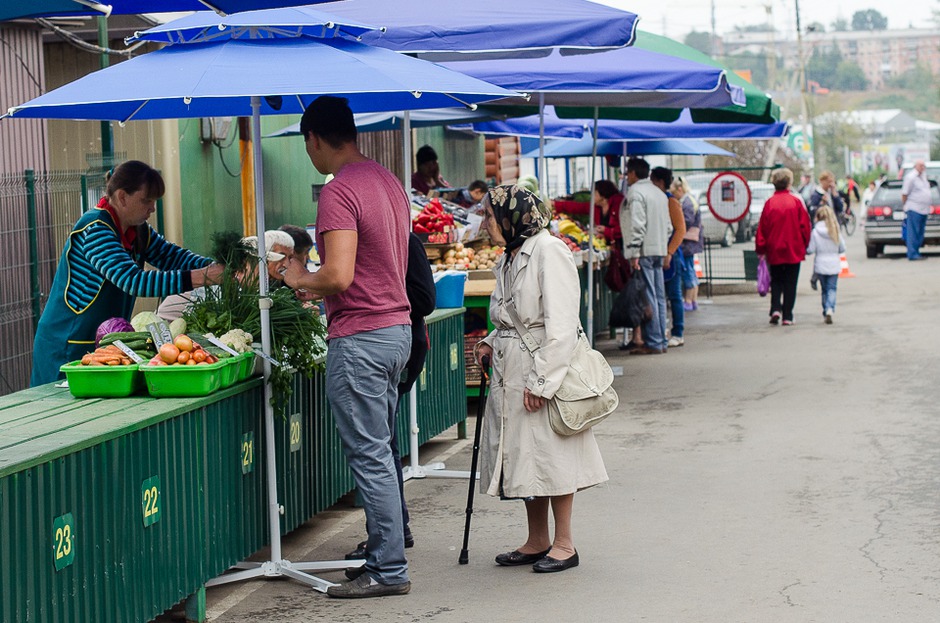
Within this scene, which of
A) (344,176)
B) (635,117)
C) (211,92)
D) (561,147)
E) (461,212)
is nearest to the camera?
(211,92)

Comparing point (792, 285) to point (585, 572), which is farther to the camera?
point (792, 285)

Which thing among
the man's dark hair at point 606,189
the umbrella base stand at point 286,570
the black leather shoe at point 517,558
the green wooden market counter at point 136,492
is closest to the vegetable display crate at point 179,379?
the green wooden market counter at point 136,492

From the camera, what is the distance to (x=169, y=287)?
6.17 m

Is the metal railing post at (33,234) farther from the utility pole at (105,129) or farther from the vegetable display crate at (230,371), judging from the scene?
the vegetable display crate at (230,371)

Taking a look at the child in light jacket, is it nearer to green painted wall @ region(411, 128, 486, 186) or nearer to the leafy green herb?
green painted wall @ region(411, 128, 486, 186)

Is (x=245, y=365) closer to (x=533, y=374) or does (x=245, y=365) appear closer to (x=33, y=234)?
(x=533, y=374)

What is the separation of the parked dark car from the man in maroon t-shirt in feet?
80.7

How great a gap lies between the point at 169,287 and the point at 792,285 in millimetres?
12027

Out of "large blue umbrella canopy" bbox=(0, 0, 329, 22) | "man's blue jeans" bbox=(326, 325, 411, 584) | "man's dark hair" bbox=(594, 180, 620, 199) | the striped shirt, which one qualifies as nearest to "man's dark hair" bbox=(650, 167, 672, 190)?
"man's dark hair" bbox=(594, 180, 620, 199)

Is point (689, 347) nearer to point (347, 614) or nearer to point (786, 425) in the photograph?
point (786, 425)

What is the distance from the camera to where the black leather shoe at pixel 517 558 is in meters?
6.48

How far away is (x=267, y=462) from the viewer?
618 cm

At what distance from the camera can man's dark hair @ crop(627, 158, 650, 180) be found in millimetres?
13914

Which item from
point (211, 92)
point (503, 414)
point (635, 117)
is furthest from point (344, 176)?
point (635, 117)
